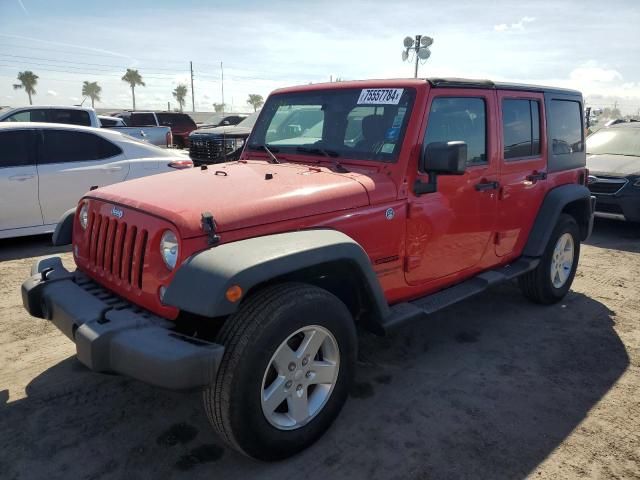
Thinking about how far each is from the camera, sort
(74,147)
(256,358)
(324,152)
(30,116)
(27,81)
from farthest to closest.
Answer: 1. (27,81)
2. (30,116)
3. (74,147)
4. (324,152)
5. (256,358)

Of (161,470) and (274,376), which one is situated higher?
(274,376)

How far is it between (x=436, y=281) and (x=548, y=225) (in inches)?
58.8

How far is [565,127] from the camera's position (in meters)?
4.74

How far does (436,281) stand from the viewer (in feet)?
11.6

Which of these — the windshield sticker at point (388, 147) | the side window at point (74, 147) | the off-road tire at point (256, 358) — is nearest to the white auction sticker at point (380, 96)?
the windshield sticker at point (388, 147)

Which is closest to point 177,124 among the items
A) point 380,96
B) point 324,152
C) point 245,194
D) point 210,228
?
point 324,152

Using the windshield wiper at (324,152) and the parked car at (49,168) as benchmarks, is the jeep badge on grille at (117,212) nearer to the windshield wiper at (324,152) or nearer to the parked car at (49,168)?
the windshield wiper at (324,152)

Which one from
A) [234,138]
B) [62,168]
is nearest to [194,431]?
[62,168]

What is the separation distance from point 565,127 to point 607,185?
12.2ft

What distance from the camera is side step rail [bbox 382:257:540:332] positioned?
3068 millimetres

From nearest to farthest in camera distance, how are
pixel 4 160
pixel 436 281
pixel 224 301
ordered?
1. pixel 224 301
2. pixel 436 281
3. pixel 4 160

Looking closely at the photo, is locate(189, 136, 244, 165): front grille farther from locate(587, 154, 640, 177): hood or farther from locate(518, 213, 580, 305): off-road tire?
locate(518, 213, 580, 305): off-road tire

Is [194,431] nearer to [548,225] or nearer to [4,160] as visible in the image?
[548,225]

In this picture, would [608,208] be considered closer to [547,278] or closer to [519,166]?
[547,278]
